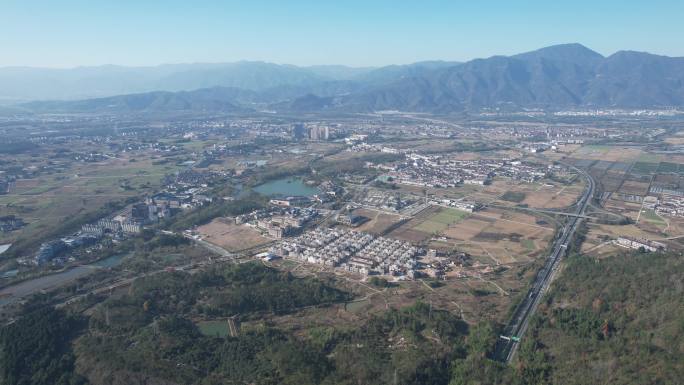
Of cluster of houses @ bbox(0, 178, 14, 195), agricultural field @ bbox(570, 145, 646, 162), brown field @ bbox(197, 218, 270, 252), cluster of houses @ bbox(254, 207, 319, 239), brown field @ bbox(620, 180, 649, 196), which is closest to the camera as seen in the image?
brown field @ bbox(197, 218, 270, 252)

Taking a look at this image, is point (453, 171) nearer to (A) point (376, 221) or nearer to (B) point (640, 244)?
(A) point (376, 221)

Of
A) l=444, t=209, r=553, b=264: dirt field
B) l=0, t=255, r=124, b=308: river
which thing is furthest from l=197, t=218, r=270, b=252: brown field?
l=444, t=209, r=553, b=264: dirt field

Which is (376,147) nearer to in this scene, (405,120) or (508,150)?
(508,150)

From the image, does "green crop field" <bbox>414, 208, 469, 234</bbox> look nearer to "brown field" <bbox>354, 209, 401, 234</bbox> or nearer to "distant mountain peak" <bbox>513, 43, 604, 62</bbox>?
"brown field" <bbox>354, 209, 401, 234</bbox>

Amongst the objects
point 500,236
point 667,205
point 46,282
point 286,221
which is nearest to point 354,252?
point 286,221

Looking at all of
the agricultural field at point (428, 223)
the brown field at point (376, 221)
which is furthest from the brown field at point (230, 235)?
the agricultural field at point (428, 223)

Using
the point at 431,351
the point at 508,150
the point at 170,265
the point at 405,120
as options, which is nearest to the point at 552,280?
the point at 431,351
